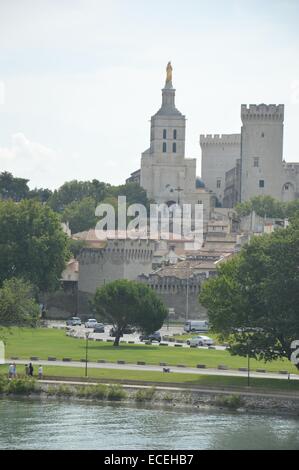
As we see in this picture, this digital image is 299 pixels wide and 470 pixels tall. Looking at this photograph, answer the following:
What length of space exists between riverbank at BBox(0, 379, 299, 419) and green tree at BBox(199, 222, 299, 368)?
435 centimetres

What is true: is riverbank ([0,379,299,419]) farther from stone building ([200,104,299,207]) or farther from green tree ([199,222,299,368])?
stone building ([200,104,299,207])

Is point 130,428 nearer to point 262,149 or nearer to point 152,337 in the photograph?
point 152,337

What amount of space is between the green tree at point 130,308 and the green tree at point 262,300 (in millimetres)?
15938

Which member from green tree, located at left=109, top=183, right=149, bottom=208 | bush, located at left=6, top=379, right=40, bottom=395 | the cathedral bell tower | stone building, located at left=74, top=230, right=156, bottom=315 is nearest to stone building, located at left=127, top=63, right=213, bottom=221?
→ the cathedral bell tower

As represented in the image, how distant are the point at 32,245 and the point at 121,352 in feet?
112

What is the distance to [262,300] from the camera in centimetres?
8269

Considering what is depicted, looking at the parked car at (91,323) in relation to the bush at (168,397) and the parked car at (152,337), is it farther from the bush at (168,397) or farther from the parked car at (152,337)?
the bush at (168,397)

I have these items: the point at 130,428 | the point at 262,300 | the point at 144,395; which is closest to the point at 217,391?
the point at 144,395

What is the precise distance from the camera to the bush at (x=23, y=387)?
79375 mm

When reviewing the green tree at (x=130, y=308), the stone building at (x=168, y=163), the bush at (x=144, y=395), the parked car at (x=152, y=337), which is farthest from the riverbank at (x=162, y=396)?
the stone building at (x=168, y=163)

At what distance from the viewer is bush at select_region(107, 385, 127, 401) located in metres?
78.2

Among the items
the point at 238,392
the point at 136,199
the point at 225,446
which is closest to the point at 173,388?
the point at 238,392
